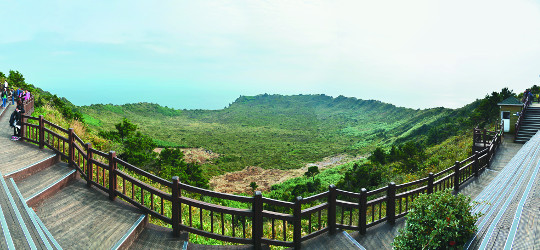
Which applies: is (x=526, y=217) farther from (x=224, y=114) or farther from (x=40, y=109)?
(x=224, y=114)

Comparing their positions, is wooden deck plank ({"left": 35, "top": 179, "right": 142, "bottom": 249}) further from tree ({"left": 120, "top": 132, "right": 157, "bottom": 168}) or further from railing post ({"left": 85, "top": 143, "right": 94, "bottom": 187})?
tree ({"left": 120, "top": 132, "right": 157, "bottom": 168})

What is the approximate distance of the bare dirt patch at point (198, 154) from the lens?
150ft

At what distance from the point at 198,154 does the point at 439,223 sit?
150ft

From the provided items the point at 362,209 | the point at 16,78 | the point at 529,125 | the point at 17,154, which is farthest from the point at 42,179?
the point at 16,78

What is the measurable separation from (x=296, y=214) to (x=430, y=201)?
8.73 feet

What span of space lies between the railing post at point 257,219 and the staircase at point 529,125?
22678 mm

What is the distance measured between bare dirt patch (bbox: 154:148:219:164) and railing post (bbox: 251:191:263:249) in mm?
38877

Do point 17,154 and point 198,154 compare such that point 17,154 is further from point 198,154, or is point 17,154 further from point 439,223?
point 198,154

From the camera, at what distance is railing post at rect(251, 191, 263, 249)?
21.5ft

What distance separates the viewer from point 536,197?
20.2 ft

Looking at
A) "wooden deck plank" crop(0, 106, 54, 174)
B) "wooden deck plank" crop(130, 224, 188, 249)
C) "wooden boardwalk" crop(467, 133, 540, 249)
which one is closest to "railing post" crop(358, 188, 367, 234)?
"wooden boardwalk" crop(467, 133, 540, 249)

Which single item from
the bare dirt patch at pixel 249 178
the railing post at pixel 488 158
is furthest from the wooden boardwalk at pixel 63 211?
the bare dirt patch at pixel 249 178

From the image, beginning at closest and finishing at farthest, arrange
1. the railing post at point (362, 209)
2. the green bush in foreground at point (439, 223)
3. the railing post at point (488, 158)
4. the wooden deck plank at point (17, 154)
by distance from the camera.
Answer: the green bush in foreground at point (439, 223) < the railing post at point (362, 209) < the wooden deck plank at point (17, 154) < the railing post at point (488, 158)

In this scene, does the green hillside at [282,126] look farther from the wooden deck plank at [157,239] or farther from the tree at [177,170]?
the wooden deck plank at [157,239]
